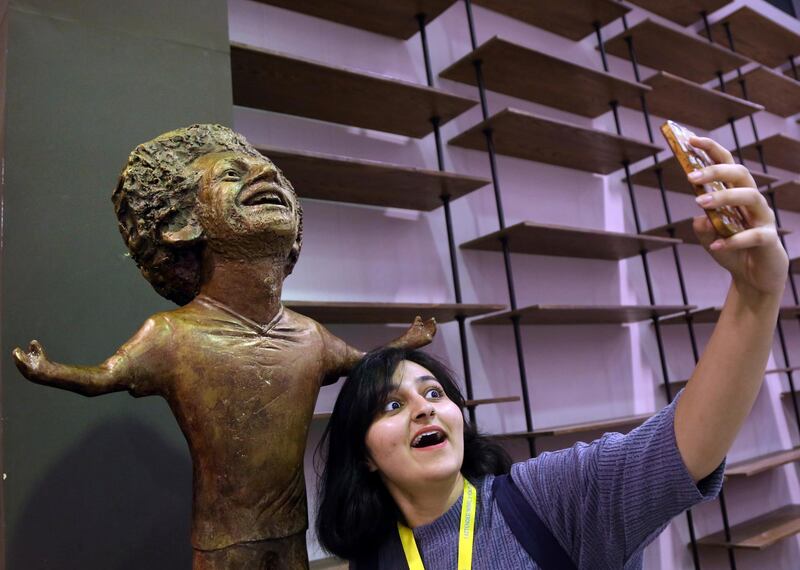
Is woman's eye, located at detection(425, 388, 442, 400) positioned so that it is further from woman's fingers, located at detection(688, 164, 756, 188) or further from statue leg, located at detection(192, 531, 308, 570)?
woman's fingers, located at detection(688, 164, 756, 188)

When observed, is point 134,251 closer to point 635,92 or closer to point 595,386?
point 595,386

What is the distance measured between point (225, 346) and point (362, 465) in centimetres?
35

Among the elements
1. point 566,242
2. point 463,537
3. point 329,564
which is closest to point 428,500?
point 463,537

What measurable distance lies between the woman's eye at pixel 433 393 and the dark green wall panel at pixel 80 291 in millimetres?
638

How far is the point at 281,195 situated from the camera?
4.00 feet

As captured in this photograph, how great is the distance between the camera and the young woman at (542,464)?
0.76m

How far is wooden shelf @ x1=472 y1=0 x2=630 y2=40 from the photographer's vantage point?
296 centimetres

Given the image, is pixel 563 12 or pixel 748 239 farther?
pixel 563 12

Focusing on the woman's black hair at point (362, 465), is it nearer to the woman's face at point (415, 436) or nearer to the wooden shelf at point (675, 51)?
the woman's face at point (415, 436)

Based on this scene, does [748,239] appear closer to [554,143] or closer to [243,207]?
[243,207]

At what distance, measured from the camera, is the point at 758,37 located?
12.9 ft

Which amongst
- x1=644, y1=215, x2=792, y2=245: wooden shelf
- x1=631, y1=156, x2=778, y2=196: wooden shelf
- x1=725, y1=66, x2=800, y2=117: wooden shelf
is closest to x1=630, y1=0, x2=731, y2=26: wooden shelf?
x1=725, y1=66, x2=800, y2=117: wooden shelf

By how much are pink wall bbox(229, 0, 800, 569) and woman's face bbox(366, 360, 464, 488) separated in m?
0.99

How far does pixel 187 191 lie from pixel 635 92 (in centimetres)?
243
